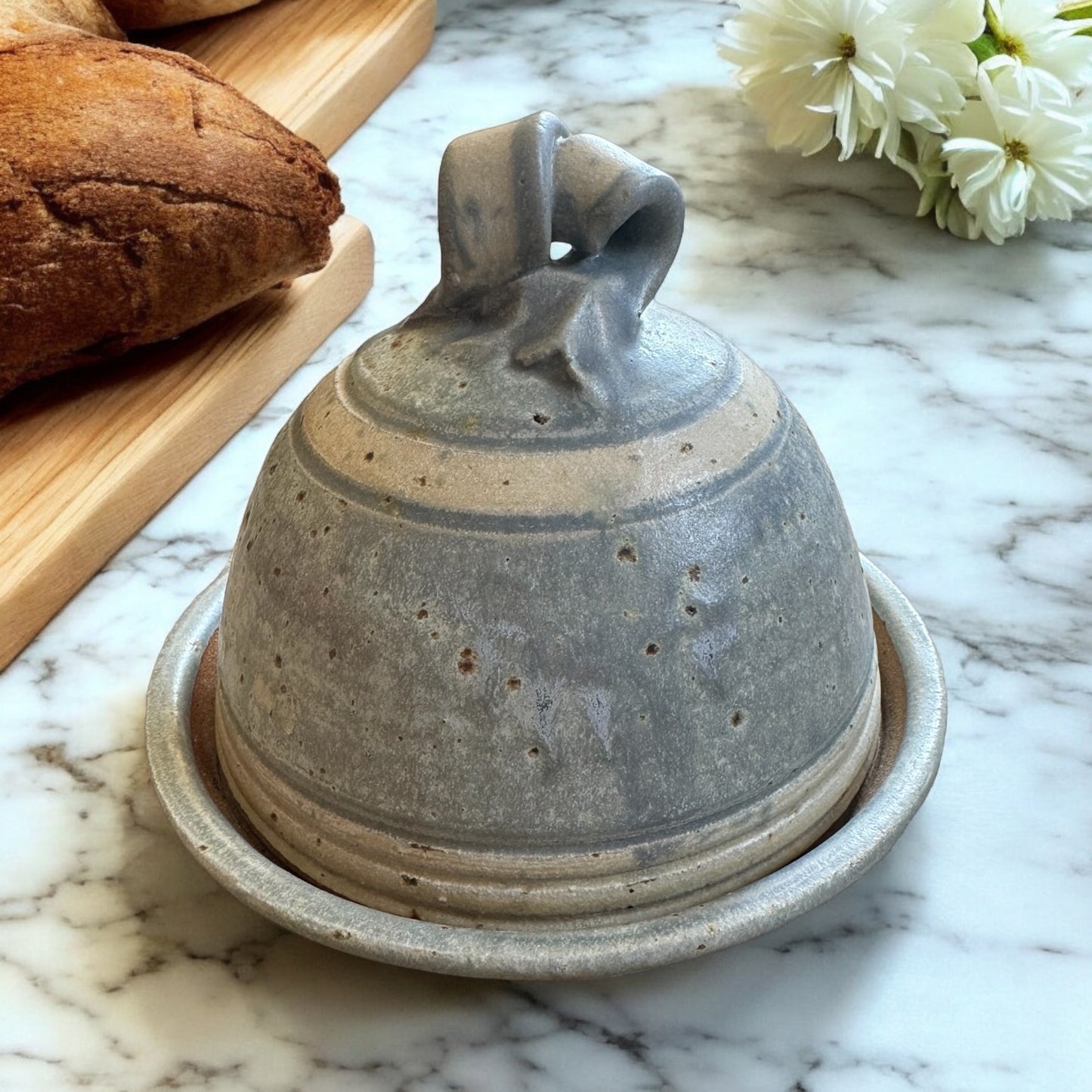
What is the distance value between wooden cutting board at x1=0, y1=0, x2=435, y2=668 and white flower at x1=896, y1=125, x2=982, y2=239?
465 millimetres

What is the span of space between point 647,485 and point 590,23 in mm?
1192

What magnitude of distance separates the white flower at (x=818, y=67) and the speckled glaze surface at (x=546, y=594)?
66 cm

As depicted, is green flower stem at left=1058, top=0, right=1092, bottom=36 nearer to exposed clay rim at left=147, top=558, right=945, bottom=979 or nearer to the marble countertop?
the marble countertop

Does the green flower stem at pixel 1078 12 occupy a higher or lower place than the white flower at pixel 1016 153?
higher

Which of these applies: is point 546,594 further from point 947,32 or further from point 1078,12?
Result: point 1078,12

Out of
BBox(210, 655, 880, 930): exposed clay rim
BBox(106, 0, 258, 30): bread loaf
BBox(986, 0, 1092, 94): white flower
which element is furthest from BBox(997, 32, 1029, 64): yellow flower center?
BBox(210, 655, 880, 930): exposed clay rim

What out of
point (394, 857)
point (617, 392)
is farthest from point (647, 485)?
point (394, 857)

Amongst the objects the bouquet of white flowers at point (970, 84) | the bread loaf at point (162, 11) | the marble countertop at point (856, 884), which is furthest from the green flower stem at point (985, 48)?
the bread loaf at point (162, 11)

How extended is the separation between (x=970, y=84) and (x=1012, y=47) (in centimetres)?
4

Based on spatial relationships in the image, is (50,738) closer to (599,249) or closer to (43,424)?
(43,424)

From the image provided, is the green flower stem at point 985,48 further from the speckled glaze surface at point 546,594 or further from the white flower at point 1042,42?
the speckled glaze surface at point 546,594

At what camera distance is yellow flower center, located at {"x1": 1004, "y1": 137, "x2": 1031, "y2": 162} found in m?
1.15

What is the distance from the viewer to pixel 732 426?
56 centimetres

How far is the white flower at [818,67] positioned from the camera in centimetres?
114
